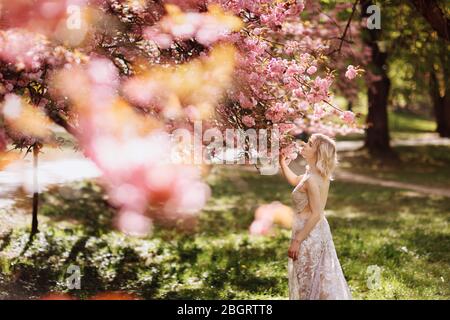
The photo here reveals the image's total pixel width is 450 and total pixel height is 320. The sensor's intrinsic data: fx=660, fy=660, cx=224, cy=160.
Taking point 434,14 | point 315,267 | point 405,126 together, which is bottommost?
point 315,267

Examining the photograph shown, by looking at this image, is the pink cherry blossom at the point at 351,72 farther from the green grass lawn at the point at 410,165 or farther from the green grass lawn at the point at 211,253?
the green grass lawn at the point at 410,165

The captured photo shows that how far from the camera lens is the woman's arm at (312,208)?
21.1ft

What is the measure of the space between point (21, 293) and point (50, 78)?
2.71 metres

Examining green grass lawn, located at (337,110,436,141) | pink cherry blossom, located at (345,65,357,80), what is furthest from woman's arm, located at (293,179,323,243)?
green grass lawn, located at (337,110,436,141)

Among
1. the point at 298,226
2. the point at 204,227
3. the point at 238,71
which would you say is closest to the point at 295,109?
the point at 238,71

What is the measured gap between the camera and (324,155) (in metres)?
6.42

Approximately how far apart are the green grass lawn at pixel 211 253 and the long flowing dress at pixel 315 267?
86.7 inches

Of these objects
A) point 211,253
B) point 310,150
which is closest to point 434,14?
point 211,253

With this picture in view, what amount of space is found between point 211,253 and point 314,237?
4964mm

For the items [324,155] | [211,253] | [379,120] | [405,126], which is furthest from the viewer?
[405,126]

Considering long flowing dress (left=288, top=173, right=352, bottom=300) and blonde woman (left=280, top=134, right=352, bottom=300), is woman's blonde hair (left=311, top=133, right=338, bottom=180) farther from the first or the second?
long flowing dress (left=288, top=173, right=352, bottom=300)

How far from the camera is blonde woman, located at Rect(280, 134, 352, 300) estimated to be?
21.2ft

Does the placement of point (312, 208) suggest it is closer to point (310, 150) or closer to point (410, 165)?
point (310, 150)

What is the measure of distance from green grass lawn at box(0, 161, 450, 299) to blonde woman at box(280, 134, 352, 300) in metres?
2.24
